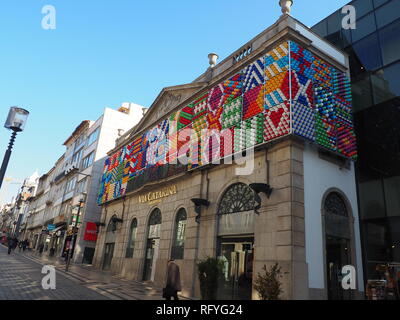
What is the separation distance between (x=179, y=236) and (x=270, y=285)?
7453 millimetres

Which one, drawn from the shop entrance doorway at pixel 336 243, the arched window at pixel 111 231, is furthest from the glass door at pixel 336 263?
the arched window at pixel 111 231

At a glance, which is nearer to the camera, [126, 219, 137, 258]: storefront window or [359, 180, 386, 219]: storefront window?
[359, 180, 386, 219]: storefront window

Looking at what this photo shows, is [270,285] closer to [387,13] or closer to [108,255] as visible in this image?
[387,13]

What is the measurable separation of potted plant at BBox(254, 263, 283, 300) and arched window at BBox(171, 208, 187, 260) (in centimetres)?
628

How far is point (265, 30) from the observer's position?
46.9ft

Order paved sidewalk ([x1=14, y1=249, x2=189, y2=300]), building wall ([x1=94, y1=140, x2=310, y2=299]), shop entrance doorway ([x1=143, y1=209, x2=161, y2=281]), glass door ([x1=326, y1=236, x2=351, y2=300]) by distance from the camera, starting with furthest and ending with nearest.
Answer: shop entrance doorway ([x1=143, y1=209, x2=161, y2=281]) < paved sidewalk ([x1=14, y1=249, x2=189, y2=300]) < glass door ([x1=326, y1=236, x2=351, y2=300]) < building wall ([x1=94, y1=140, x2=310, y2=299])

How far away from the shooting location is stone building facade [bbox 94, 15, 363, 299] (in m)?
11.1

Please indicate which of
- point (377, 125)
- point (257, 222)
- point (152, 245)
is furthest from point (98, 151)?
point (377, 125)

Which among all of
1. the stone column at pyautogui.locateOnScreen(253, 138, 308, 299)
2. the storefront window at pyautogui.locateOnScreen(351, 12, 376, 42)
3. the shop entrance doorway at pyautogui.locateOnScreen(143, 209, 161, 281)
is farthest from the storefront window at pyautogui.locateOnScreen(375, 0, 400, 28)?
the shop entrance doorway at pyautogui.locateOnScreen(143, 209, 161, 281)

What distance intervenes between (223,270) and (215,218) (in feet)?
7.36

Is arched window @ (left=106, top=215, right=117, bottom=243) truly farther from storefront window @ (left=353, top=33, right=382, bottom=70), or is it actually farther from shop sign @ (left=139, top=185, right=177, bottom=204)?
storefront window @ (left=353, top=33, right=382, bottom=70)

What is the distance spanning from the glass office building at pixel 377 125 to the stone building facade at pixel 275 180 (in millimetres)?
781

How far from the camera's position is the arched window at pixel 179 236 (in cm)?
1605
